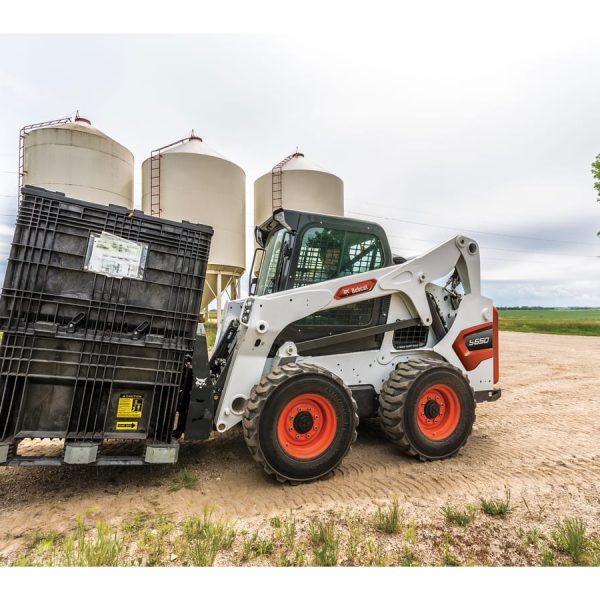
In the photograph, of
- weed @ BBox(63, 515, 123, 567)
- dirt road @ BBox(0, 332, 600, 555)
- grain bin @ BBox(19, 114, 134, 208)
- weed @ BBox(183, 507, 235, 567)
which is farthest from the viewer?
grain bin @ BBox(19, 114, 134, 208)

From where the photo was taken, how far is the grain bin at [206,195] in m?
13.9

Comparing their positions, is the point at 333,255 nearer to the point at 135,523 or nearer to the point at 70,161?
the point at 135,523

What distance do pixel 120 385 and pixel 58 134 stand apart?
41.3 ft

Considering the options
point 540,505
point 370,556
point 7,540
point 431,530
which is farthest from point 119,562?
point 540,505

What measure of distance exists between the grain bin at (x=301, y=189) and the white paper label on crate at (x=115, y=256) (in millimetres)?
12786

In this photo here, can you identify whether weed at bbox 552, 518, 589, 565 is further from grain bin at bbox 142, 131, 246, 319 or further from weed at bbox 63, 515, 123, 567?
grain bin at bbox 142, 131, 246, 319

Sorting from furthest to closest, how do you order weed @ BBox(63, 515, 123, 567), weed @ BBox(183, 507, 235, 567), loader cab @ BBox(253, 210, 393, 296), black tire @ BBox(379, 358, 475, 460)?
loader cab @ BBox(253, 210, 393, 296) → black tire @ BBox(379, 358, 475, 460) → weed @ BBox(183, 507, 235, 567) → weed @ BBox(63, 515, 123, 567)

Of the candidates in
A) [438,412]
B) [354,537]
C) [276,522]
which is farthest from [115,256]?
[438,412]

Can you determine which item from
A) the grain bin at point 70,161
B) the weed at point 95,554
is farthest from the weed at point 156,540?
the grain bin at point 70,161

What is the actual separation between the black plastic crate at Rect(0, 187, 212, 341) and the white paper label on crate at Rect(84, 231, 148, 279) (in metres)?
0.03

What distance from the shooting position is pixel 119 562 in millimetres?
2348

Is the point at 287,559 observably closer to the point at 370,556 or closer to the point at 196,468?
the point at 370,556

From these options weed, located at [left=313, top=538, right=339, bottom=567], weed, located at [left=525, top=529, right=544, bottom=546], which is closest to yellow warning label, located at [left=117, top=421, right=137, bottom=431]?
weed, located at [left=313, top=538, right=339, bottom=567]

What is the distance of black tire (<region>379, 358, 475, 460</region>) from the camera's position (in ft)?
12.9
